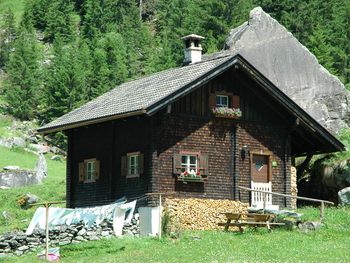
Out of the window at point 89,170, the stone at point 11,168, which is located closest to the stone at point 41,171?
the stone at point 11,168

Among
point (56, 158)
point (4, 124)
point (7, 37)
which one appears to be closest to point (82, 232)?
point (56, 158)

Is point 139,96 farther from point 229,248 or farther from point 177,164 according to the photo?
point 229,248

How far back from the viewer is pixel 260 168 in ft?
117

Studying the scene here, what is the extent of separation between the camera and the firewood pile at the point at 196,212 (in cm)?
3195

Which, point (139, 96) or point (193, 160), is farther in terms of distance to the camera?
point (139, 96)

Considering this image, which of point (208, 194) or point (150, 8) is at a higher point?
point (150, 8)

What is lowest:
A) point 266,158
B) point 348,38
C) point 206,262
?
point 206,262

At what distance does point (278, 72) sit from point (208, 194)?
15.0 m

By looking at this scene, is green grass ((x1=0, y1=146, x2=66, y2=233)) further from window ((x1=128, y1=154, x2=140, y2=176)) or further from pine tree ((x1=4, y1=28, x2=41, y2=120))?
pine tree ((x1=4, y1=28, x2=41, y2=120))

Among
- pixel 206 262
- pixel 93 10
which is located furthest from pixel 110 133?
pixel 93 10

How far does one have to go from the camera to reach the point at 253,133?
35.6 metres

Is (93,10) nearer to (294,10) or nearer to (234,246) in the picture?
(294,10)

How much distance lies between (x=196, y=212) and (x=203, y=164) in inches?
85.4

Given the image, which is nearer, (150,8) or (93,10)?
(93,10)
